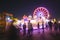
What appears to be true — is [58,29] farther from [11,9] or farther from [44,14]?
[44,14]

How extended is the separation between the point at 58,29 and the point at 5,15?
311 centimetres

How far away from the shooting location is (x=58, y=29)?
415 inches

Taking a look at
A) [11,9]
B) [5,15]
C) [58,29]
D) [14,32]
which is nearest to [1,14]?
→ [5,15]

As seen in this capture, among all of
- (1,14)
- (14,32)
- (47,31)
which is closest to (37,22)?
(47,31)

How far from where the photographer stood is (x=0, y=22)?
8.98 metres

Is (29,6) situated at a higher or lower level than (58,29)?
higher

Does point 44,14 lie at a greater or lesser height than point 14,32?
greater

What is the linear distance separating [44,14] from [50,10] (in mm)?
2198

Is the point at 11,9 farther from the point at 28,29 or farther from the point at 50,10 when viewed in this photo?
the point at 50,10

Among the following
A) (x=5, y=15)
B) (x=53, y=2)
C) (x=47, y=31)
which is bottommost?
(x=47, y=31)

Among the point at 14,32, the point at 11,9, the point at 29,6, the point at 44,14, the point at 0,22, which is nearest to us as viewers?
the point at 14,32

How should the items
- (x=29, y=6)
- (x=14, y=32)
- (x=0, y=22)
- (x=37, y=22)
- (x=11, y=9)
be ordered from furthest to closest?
(x=37, y=22), (x=29, y=6), (x=11, y=9), (x=0, y=22), (x=14, y=32)

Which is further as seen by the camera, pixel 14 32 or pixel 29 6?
pixel 29 6

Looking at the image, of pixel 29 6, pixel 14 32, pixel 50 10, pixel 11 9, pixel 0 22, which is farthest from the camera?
pixel 50 10
